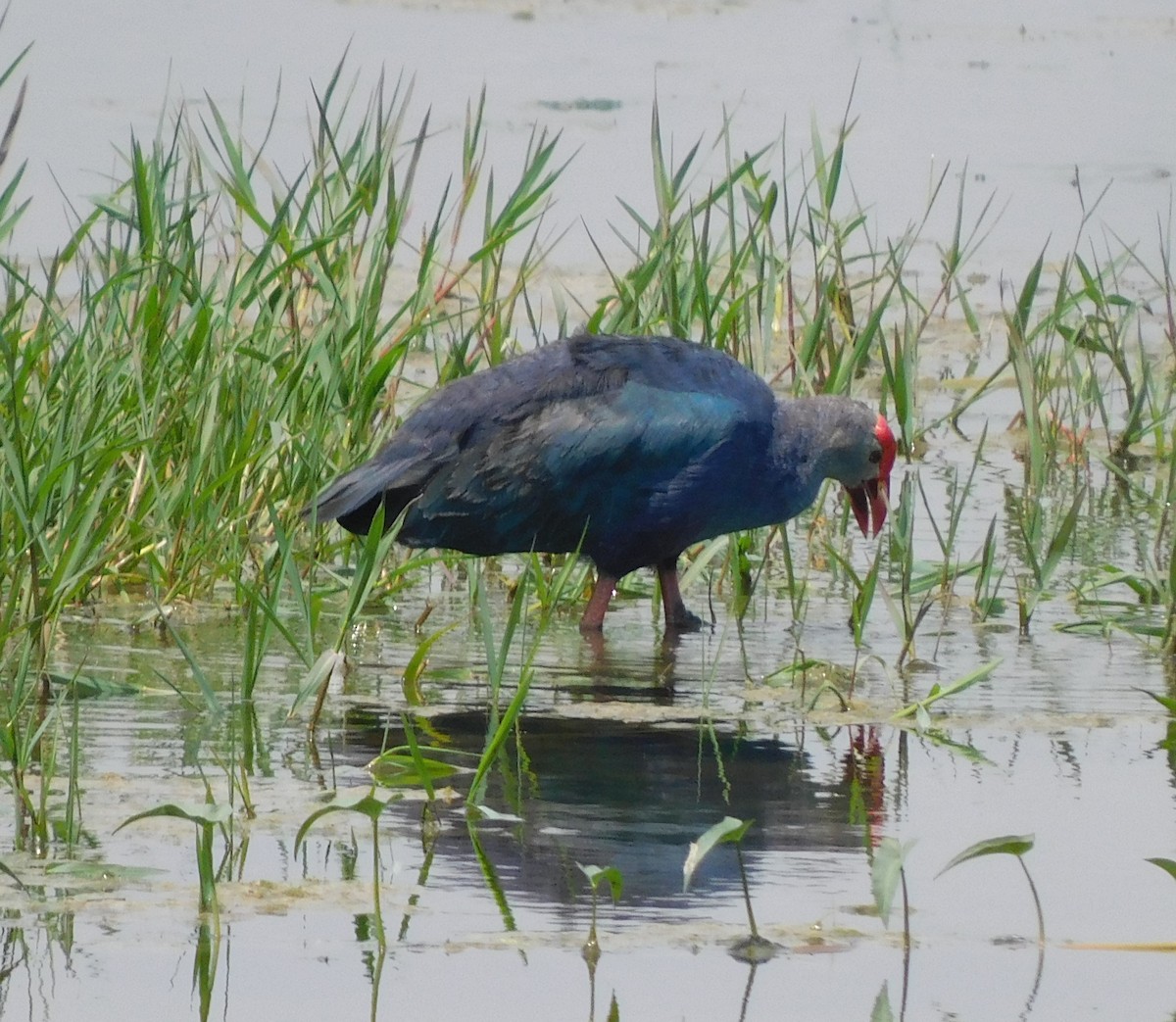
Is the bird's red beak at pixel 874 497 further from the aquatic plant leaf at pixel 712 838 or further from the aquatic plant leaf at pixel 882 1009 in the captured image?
the aquatic plant leaf at pixel 882 1009

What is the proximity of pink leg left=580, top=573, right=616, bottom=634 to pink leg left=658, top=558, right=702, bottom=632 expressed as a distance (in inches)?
5.1

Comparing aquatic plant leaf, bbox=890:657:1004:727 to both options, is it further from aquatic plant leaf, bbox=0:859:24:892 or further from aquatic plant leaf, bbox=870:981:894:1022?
aquatic plant leaf, bbox=0:859:24:892

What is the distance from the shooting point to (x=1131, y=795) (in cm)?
435

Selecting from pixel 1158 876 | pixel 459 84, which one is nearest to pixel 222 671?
pixel 1158 876

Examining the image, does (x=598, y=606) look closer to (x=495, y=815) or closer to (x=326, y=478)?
(x=326, y=478)

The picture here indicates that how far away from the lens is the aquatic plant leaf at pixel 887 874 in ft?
10.8

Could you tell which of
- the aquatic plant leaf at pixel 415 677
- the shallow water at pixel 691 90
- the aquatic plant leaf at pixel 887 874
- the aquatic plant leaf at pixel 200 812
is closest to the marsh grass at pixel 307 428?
the aquatic plant leaf at pixel 415 677

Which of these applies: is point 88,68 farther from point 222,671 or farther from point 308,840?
point 308,840

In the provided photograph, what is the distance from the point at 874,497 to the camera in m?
6.47

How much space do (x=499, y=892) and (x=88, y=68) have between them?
10.8m

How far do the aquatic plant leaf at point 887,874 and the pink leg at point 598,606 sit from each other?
255 cm

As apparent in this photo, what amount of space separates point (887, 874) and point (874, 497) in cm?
324

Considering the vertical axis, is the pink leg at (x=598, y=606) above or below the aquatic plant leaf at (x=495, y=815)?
above

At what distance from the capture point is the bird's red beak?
6.34 meters
